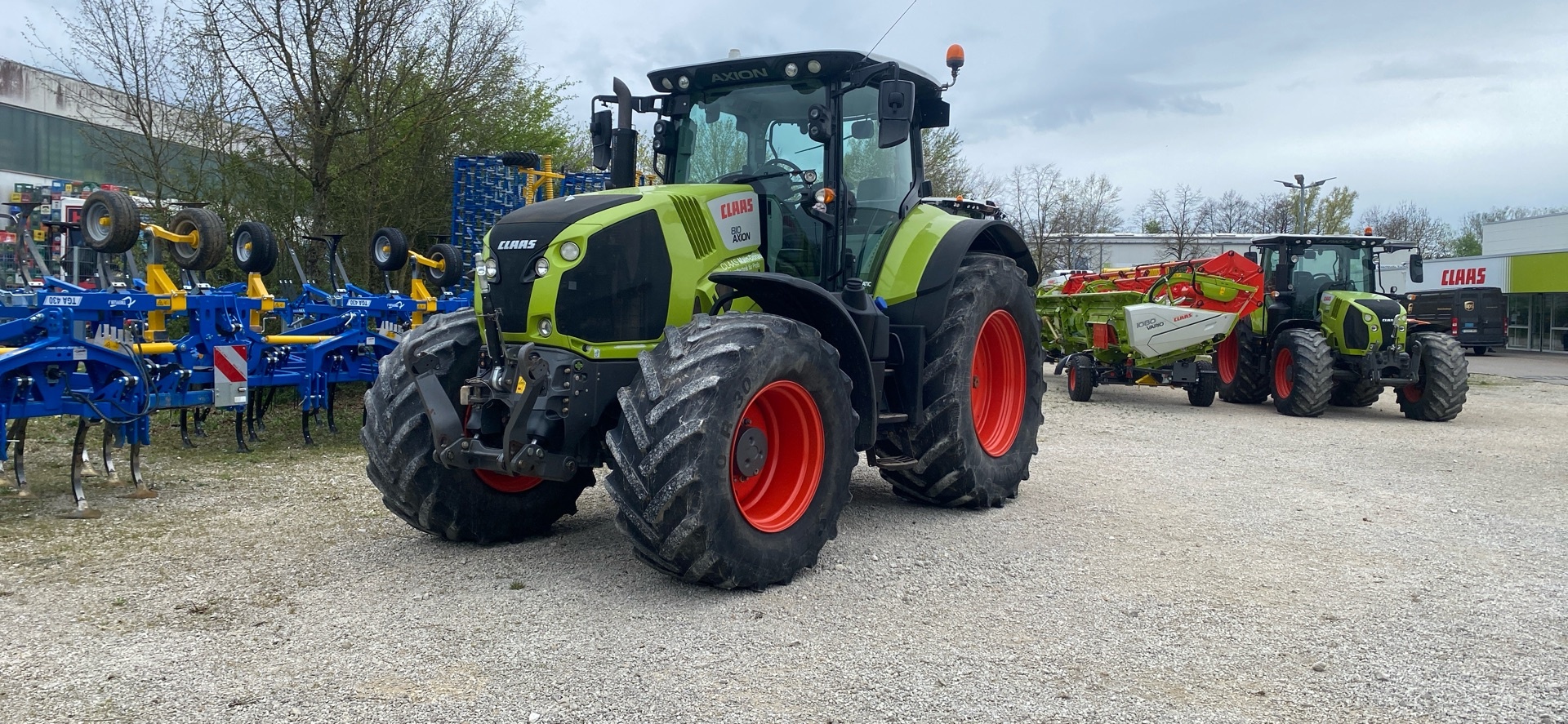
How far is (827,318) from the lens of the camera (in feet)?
17.6

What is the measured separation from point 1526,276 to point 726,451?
39.5m

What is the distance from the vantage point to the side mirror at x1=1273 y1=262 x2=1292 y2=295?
562 inches

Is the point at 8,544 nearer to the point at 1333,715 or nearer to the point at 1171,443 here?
the point at 1333,715

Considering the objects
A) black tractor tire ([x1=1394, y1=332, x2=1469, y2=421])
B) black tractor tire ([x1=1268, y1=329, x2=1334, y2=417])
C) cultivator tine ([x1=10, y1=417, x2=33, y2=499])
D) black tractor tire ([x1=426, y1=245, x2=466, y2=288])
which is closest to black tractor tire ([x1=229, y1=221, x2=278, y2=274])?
black tractor tire ([x1=426, y1=245, x2=466, y2=288])

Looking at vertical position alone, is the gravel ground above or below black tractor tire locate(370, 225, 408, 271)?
below

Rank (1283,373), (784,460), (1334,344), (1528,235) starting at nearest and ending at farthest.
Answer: (784,460), (1334,344), (1283,373), (1528,235)

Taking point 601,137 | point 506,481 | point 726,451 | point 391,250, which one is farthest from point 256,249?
point 726,451

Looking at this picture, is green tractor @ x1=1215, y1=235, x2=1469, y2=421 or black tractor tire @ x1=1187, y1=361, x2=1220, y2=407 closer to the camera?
green tractor @ x1=1215, y1=235, x2=1469, y2=421

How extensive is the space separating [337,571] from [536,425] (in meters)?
1.29

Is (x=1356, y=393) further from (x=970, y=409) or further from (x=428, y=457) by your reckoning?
(x=428, y=457)

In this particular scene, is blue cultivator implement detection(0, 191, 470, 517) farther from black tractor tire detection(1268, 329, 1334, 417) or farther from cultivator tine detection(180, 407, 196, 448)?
black tractor tire detection(1268, 329, 1334, 417)

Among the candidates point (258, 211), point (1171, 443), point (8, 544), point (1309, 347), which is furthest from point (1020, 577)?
point (258, 211)

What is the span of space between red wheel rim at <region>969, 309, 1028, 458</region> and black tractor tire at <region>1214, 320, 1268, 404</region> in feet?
26.6

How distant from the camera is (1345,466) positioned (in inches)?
360
